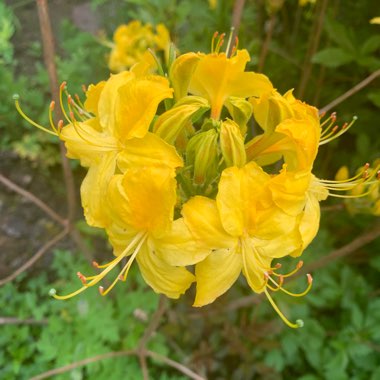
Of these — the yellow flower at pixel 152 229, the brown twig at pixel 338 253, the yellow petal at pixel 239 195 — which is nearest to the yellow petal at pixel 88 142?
the yellow flower at pixel 152 229

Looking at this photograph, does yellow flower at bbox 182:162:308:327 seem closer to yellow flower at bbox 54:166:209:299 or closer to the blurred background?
yellow flower at bbox 54:166:209:299

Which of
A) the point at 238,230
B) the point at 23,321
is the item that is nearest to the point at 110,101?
the point at 238,230

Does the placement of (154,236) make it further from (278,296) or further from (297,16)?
(297,16)

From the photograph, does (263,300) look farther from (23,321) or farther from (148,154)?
(148,154)

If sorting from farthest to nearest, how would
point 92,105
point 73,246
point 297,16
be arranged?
1. point 73,246
2. point 297,16
3. point 92,105

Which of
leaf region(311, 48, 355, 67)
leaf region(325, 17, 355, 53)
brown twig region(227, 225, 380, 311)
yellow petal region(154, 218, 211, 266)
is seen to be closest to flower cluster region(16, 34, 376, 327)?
yellow petal region(154, 218, 211, 266)

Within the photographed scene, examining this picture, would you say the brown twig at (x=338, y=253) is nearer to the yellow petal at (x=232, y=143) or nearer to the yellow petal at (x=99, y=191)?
the yellow petal at (x=232, y=143)

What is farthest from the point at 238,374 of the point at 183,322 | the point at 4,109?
the point at 4,109
